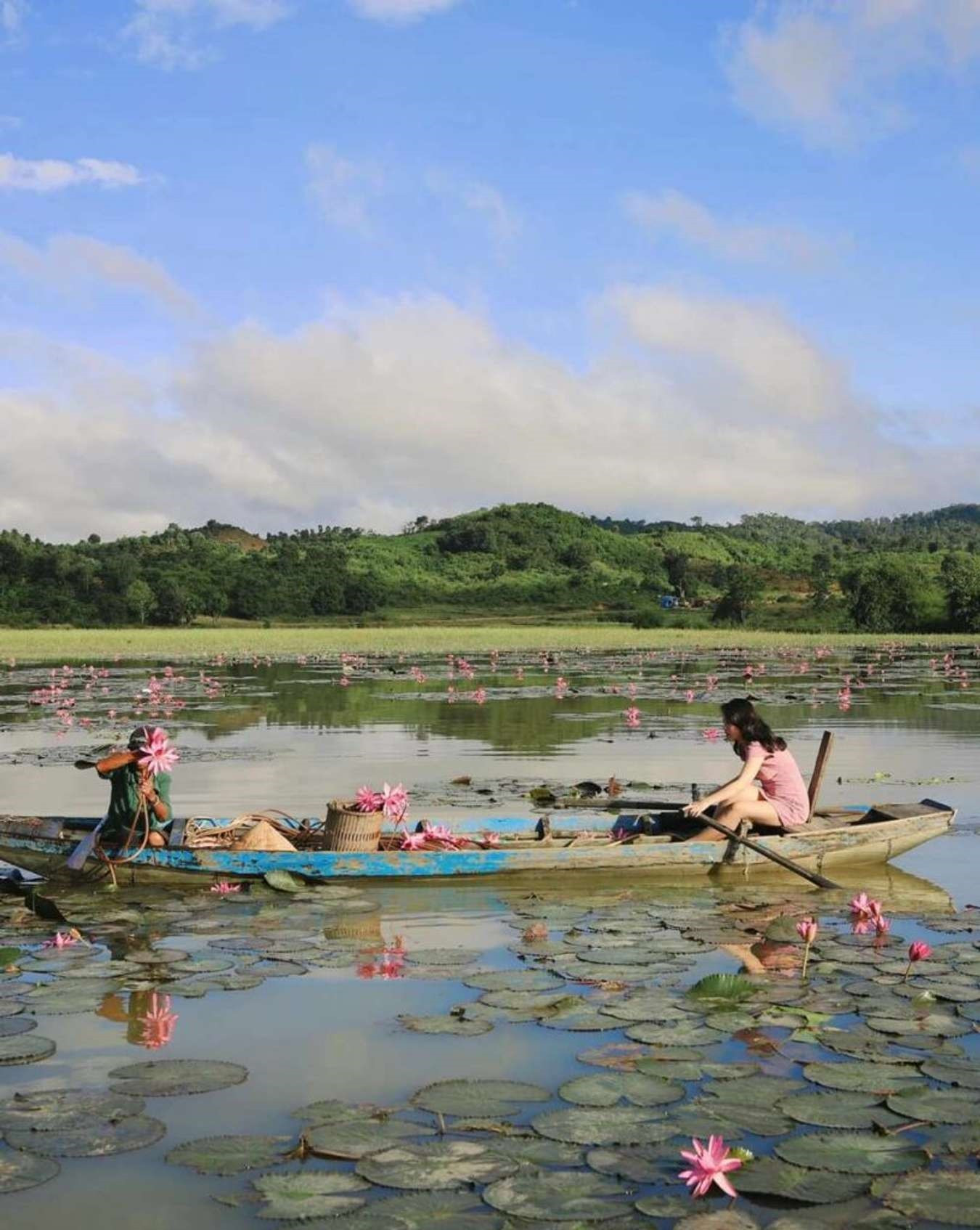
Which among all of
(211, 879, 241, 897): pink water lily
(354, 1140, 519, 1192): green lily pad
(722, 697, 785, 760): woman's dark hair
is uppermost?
(722, 697, 785, 760): woman's dark hair

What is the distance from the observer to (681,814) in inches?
419

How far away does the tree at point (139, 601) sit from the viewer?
73062 millimetres

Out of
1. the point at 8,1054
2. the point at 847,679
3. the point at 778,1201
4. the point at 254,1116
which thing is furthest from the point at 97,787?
the point at 847,679

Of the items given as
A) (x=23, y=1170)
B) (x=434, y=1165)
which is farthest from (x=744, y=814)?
(x=23, y=1170)

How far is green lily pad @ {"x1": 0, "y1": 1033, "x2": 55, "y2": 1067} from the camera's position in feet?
19.6

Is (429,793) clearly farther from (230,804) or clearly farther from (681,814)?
(681,814)

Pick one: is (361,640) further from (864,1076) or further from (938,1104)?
(938,1104)

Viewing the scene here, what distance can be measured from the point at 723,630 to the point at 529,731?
4390cm

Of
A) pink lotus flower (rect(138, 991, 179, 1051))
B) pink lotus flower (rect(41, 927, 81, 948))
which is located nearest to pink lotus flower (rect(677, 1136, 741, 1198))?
pink lotus flower (rect(138, 991, 179, 1051))

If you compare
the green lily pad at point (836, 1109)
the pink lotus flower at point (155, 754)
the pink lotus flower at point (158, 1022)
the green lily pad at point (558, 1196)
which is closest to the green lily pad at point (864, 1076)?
the green lily pad at point (836, 1109)

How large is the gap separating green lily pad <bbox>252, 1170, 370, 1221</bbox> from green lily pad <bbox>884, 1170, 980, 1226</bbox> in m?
1.74

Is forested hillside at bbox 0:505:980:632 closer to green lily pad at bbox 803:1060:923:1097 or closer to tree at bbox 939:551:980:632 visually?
tree at bbox 939:551:980:632

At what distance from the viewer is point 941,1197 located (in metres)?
4.48

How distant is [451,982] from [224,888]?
2786 mm
